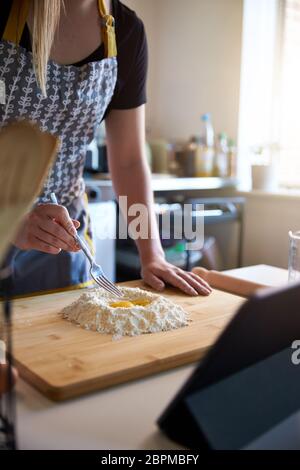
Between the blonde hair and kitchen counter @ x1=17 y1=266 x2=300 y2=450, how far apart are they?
598mm

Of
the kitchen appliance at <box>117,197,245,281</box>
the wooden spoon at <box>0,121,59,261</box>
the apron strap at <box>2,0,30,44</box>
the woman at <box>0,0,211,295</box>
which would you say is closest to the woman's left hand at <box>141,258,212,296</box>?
the woman at <box>0,0,211,295</box>

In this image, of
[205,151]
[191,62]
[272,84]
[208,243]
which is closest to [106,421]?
[208,243]

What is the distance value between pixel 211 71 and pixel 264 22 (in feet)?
1.14

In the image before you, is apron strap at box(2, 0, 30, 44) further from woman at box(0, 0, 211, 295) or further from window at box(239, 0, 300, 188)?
window at box(239, 0, 300, 188)

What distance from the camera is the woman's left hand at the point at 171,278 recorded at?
90 cm

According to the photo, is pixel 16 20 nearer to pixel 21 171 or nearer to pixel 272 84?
pixel 21 171

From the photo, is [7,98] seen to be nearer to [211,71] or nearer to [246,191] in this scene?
[246,191]

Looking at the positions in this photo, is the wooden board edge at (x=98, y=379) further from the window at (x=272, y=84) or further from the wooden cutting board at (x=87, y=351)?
the window at (x=272, y=84)

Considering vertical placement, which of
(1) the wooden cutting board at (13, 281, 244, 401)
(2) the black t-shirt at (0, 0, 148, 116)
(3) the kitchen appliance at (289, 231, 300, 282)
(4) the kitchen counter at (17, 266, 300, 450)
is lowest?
(4) the kitchen counter at (17, 266, 300, 450)

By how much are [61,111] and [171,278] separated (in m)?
0.41

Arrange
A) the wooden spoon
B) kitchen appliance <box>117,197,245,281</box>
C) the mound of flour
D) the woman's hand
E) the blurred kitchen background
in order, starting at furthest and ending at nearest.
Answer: the blurred kitchen background
kitchen appliance <box>117,197,245,281</box>
the woman's hand
the mound of flour
the wooden spoon

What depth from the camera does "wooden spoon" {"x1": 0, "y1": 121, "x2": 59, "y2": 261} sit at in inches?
12.3


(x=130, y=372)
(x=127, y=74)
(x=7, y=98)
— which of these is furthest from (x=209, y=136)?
(x=130, y=372)

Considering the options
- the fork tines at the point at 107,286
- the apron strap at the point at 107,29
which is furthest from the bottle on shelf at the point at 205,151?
the fork tines at the point at 107,286
